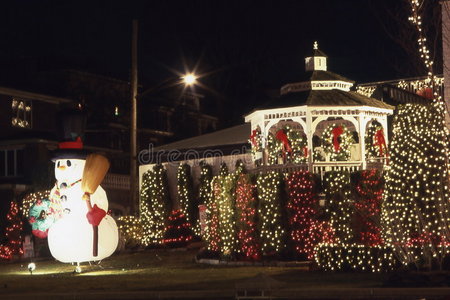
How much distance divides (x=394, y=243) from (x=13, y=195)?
2775cm

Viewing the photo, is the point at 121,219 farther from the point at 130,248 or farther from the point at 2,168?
the point at 2,168

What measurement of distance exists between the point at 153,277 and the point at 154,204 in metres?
13.8

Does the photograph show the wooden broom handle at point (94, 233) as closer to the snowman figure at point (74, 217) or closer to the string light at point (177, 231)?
the snowman figure at point (74, 217)

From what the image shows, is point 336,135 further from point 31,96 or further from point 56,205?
point 31,96

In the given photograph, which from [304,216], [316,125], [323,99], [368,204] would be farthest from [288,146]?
[368,204]

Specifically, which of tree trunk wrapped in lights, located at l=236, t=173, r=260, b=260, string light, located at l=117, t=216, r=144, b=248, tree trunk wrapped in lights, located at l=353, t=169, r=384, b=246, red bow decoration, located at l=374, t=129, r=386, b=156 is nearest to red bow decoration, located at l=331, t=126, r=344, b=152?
red bow decoration, located at l=374, t=129, r=386, b=156

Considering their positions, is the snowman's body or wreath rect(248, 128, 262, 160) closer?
the snowman's body

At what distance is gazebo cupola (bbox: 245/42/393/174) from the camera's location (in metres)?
30.4

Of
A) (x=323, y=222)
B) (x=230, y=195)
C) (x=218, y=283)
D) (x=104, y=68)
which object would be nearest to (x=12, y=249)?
(x=230, y=195)

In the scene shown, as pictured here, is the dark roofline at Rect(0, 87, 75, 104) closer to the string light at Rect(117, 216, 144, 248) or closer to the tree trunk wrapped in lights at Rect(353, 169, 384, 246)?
the string light at Rect(117, 216, 144, 248)

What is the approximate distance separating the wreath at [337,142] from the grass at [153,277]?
5.61 metres

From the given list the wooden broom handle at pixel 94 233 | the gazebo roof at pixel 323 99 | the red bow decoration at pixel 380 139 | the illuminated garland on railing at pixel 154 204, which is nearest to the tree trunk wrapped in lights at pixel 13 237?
the illuminated garland on railing at pixel 154 204

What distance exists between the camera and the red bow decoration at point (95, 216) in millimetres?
26292

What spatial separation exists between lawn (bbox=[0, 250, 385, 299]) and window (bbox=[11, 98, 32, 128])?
2068cm
